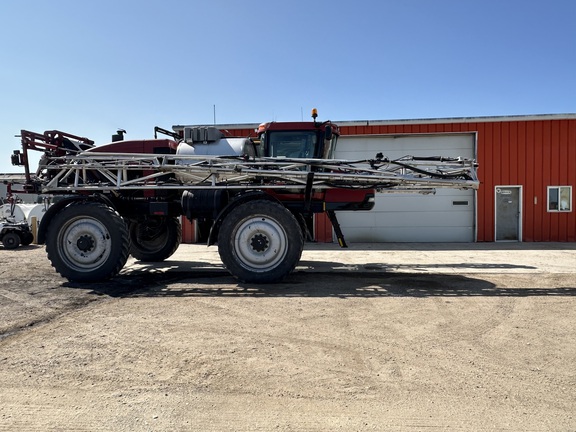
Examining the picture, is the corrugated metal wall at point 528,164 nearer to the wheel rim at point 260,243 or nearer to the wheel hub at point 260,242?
the wheel rim at point 260,243

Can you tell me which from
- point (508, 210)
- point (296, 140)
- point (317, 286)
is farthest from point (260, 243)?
point (508, 210)

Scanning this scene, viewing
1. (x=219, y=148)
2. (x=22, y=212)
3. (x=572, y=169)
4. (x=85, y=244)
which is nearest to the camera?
(x=85, y=244)

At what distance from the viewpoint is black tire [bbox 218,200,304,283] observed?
7176 mm

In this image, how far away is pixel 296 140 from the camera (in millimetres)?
8203

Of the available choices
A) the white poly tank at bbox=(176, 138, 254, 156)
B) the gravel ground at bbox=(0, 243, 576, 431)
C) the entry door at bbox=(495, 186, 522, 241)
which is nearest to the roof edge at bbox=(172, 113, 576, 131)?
the entry door at bbox=(495, 186, 522, 241)

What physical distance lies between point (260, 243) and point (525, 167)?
12206 millimetres

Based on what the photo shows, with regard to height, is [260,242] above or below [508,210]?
below

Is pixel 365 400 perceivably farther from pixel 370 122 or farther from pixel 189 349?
pixel 370 122

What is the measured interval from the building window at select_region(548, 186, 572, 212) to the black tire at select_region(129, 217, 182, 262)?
43.3 feet

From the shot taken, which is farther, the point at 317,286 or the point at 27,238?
the point at 27,238

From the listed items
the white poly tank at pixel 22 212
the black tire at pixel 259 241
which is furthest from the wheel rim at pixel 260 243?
the white poly tank at pixel 22 212

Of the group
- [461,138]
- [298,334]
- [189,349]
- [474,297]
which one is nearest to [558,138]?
[461,138]

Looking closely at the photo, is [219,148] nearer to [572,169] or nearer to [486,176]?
[486,176]

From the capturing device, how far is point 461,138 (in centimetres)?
1534
